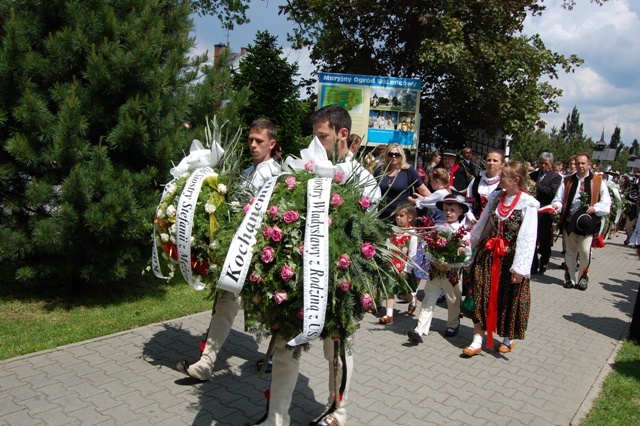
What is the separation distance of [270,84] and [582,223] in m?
6.20

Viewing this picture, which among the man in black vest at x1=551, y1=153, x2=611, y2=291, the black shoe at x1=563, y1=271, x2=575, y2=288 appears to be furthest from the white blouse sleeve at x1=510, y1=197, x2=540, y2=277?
the black shoe at x1=563, y1=271, x2=575, y2=288

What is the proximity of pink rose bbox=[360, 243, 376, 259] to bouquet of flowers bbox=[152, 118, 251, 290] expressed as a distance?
0.82 meters

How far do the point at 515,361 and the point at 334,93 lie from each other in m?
8.89

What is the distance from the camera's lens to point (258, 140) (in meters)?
4.61

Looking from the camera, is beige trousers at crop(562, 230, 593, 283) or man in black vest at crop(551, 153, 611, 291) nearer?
man in black vest at crop(551, 153, 611, 291)

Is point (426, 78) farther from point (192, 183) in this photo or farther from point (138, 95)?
point (192, 183)

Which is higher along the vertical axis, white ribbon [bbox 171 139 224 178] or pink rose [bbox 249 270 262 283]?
white ribbon [bbox 171 139 224 178]

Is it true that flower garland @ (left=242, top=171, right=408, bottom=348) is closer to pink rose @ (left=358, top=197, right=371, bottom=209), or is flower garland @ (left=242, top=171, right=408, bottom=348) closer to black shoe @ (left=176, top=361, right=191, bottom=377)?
pink rose @ (left=358, top=197, right=371, bottom=209)

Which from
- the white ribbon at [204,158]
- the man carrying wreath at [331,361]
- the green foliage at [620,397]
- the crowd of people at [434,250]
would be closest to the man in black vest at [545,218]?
the crowd of people at [434,250]

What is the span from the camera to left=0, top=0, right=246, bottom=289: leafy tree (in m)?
5.85

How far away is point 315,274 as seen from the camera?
3.07 metres

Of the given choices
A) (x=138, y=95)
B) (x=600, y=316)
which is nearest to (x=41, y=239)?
(x=138, y=95)

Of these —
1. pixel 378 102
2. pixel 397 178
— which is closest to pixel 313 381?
pixel 397 178

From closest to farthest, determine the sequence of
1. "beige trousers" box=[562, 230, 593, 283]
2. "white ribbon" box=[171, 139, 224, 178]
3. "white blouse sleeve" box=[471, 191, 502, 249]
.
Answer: "white ribbon" box=[171, 139, 224, 178] → "white blouse sleeve" box=[471, 191, 502, 249] → "beige trousers" box=[562, 230, 593, 283]
